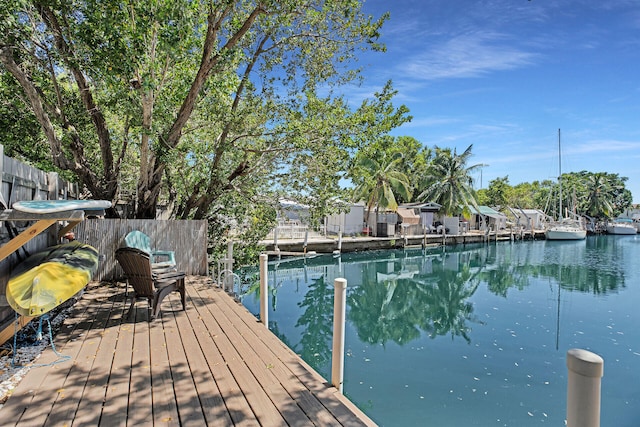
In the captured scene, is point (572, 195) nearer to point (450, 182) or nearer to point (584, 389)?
point (450, 182)

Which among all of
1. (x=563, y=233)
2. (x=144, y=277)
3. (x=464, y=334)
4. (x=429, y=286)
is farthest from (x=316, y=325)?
(x=563, y=233)

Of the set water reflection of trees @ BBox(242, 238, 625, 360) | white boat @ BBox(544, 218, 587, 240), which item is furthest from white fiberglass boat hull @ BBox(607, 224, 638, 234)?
water reflection of trees @ BBox(242, 238, 625, 360)

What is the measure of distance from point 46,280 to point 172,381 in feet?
5.84

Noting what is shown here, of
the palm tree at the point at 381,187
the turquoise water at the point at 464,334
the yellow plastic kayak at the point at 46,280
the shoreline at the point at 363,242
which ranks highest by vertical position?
the palm tree at the point at 381,187

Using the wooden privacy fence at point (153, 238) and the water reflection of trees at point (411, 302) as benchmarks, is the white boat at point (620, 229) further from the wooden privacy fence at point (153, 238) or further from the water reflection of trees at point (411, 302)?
the wooden privacy fence at point (153, 238)

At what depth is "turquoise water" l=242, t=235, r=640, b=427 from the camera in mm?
5824

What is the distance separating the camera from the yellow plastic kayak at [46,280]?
3.43 metres

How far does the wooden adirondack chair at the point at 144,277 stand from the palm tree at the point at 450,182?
31004mm

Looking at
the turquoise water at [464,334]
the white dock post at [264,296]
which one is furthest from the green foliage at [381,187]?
the white dock post at [264,296]

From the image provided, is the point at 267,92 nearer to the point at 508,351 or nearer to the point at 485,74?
the point at 508,351

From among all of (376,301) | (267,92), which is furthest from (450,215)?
(267,92)

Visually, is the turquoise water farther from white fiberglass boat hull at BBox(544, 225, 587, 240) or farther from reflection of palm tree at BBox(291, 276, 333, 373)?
white fiberglass boat hull at BBox(544, 225, 587, 240)

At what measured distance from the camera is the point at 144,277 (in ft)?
16.1

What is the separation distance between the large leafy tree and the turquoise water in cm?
423
